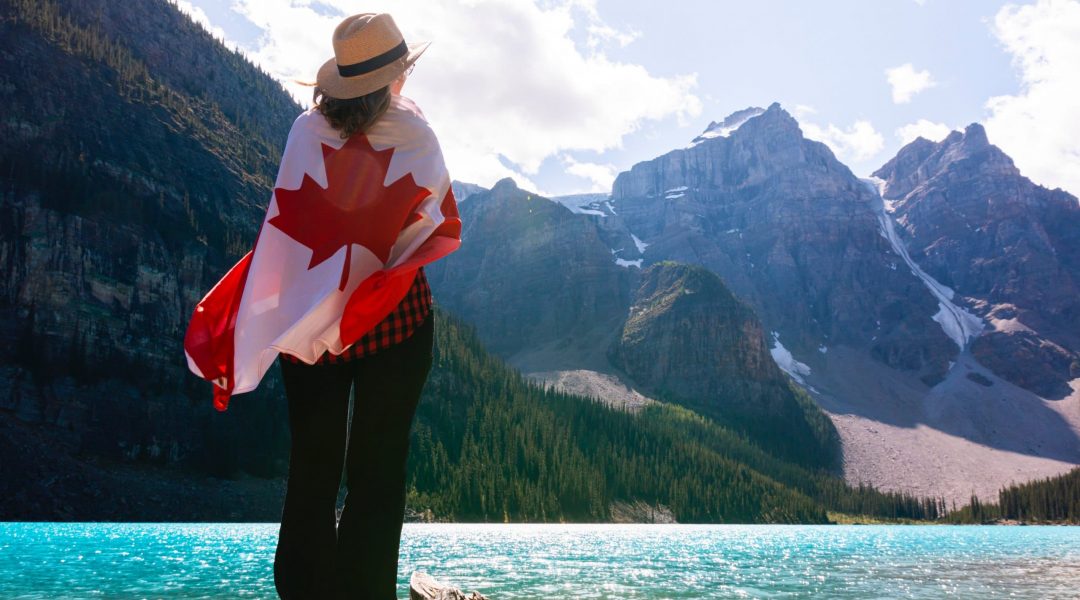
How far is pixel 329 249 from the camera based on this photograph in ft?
11.0

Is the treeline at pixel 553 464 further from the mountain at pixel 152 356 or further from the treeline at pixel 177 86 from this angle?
the treeline at pixel 177 86

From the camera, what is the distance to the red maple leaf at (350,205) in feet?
11.1

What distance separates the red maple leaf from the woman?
0.08 ft

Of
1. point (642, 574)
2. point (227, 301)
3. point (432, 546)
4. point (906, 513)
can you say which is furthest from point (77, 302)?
point (906, 513)

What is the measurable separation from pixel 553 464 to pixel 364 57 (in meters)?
126

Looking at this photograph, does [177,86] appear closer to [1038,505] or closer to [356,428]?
[356,428]

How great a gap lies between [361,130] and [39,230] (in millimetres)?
125786

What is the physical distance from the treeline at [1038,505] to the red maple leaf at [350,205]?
631 feet

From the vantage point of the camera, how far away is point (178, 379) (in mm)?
111125

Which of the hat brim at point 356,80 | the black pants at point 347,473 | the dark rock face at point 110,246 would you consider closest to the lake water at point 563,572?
the black pants at point 347,473

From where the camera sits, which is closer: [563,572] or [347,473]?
[347,473]

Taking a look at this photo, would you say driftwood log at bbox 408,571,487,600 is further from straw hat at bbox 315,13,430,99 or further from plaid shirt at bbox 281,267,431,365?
straw hat at bbox 315,13,430,99

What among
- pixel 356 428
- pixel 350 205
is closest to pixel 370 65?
pixel 350 205

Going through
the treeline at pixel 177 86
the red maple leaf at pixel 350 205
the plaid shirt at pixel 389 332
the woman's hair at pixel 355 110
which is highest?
the treeline at pixel 177 86
